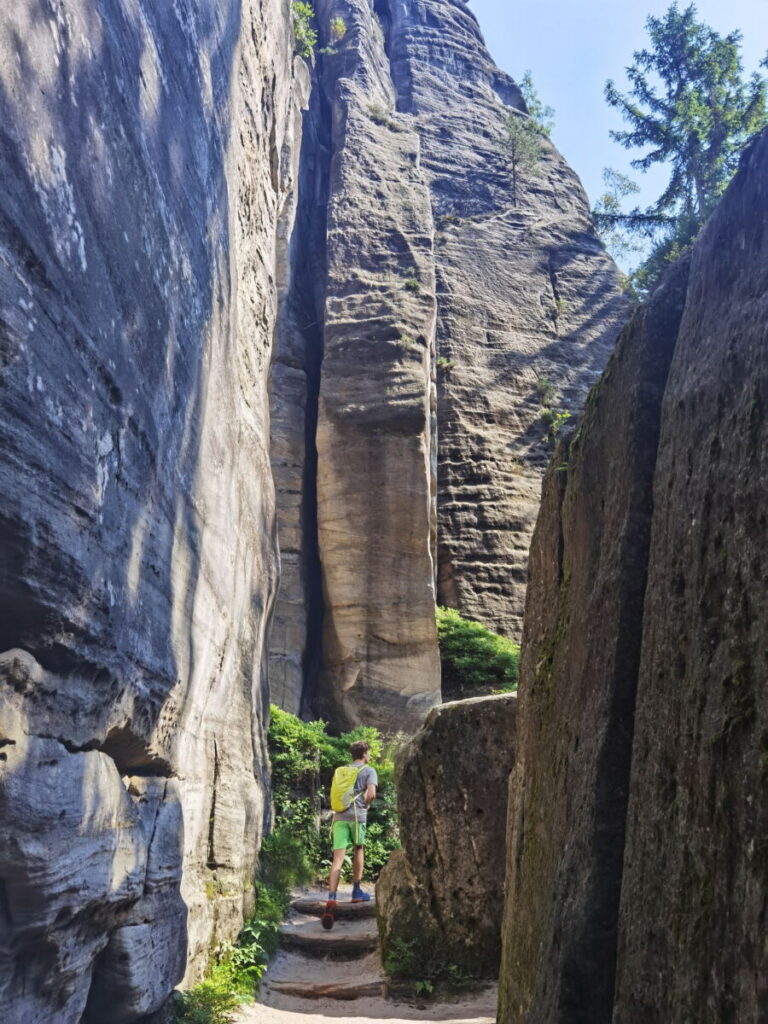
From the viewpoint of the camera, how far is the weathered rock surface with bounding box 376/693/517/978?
685cm

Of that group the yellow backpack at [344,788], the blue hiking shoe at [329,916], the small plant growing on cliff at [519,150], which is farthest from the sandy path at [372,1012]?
the small plant growing on cliff at [519,150]

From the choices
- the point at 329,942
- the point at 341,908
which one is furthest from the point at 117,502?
the point at 341,908

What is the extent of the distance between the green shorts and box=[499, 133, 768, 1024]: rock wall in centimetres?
467

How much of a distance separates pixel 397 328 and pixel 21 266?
14983 millimetres

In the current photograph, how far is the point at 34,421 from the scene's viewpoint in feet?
10.1

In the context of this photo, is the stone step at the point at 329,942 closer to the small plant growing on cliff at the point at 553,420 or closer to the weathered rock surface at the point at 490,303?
the weathered rock surface at the point at 490,303

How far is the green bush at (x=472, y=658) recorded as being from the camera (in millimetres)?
16766

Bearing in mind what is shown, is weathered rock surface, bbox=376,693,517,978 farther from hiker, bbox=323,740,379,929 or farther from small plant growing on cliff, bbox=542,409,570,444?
small plant growing on cliff, bbox=542,409,570,444

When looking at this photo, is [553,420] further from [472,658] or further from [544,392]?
[472,658]

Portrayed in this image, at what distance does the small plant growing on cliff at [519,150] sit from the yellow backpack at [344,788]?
63.4 ft

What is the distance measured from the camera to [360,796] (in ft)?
28.7

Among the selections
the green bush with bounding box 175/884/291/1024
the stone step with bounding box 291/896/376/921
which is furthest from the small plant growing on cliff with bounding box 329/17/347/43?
the green bush with bounding box 175/884/291/1024

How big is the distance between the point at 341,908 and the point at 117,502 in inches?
254

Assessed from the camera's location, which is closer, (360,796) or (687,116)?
(360,796)
